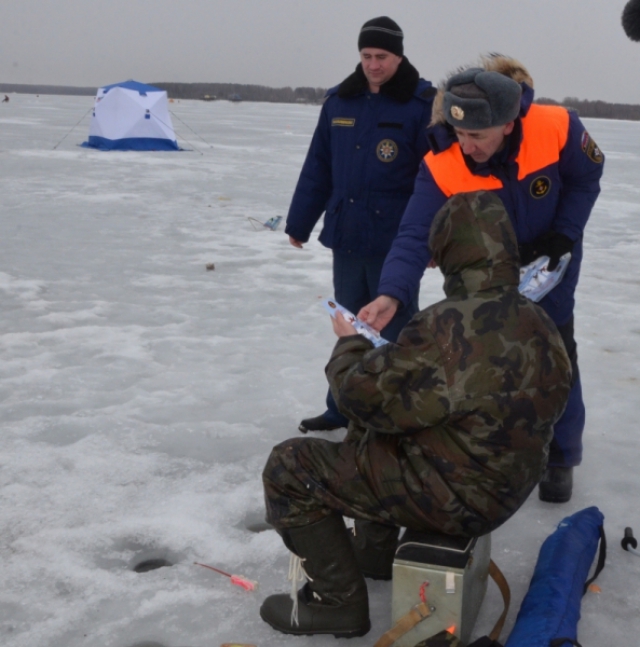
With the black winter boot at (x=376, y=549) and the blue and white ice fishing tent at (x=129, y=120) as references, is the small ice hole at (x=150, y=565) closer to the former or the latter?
the black winter boot at (x=376, y=549)

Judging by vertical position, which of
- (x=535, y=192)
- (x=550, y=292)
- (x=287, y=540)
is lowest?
(x=287, y=540)

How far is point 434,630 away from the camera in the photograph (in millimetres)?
2166

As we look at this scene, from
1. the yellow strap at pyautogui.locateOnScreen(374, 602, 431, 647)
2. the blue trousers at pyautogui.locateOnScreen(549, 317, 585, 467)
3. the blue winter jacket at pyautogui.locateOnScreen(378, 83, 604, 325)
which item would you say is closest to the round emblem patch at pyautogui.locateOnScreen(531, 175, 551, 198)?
the blue winter jacket at pyautogui.locateOnScreen(378, 83, 604, 325)

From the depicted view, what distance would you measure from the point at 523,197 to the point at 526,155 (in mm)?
144

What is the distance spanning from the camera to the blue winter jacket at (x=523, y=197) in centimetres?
270

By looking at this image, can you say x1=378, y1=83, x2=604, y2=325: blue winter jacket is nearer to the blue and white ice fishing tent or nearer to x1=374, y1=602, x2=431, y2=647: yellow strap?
x1=374, y1=602, x2=431, y2=647: yellow strap

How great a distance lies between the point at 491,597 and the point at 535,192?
138 cm

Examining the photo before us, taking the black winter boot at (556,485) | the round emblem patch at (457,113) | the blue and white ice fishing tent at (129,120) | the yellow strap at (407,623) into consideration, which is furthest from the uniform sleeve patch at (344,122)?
the blue and white ice fishing tent at (129,120)

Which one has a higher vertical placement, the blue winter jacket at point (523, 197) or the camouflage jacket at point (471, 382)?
the blue winter jacket at point (523, 197)

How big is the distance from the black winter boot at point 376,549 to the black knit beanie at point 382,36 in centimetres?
197

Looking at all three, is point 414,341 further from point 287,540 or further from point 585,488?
point 585,488

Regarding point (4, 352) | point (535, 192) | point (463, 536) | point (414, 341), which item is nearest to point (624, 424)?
point (535, 192)

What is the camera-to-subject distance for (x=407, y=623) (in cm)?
212

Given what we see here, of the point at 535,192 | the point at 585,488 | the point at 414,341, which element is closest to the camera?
the point at 414,341
